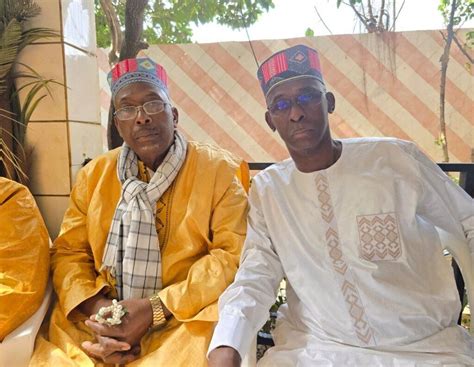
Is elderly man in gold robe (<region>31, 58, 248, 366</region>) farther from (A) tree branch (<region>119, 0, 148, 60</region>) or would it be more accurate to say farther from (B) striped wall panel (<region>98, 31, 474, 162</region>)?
(B) striped wall panel (<region>98, 31, 474, 162</region>)

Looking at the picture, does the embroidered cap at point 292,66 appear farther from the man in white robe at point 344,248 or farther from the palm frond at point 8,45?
the palm frond at point 8,45

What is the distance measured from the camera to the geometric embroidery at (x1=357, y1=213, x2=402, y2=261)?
5.04 feet

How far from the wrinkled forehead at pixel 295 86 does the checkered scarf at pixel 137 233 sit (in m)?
0.53

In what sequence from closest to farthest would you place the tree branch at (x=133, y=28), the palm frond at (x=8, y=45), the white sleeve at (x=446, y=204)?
1. the white sleeve at (x=446, y=204)
2. the palm frond at (x=8, y=45)
3. the tree branch at (x=133, y=28)

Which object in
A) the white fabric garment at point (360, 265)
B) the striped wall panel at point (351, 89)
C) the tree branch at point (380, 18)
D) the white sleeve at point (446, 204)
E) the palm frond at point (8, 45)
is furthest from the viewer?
the striped wall panel at point (351, 89)

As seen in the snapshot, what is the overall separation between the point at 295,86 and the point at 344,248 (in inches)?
25.0

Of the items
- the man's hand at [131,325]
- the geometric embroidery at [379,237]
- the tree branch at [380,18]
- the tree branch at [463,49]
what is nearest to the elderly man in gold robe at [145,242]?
the man's hand at [131,325]

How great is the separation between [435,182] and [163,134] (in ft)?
3.65

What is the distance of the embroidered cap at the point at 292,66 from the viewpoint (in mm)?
1645

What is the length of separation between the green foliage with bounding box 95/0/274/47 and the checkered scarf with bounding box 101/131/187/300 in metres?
1.20

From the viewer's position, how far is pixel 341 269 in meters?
1.56

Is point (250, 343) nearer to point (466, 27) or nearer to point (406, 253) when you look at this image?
point (406, 253)

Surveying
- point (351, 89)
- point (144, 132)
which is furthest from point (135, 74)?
point (351, 89)

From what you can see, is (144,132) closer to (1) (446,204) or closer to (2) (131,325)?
(2) (131,325)
